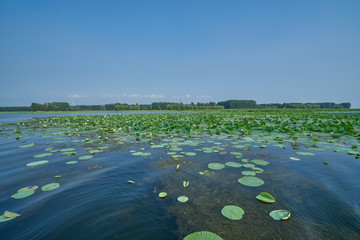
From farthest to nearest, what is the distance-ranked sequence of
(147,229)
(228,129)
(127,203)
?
(228,129), (127,203), (147,229)

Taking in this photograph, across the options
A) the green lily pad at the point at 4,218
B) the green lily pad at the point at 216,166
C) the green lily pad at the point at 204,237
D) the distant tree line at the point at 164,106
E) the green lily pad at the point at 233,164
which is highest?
the distant tree line at the point at 164,106

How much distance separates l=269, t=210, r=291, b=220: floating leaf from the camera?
54.3 inches

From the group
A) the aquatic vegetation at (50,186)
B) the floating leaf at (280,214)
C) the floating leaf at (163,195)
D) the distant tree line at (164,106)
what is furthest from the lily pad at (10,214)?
the distant tree line at (164,106)

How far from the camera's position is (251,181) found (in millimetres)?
2125

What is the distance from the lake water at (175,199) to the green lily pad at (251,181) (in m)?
0.07

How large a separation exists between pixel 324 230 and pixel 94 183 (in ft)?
8.49

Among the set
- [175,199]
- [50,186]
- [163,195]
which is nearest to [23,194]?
[50,186]

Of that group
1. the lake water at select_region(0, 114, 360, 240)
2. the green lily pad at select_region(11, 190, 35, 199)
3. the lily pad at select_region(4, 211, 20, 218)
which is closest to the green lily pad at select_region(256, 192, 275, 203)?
the lake water at select_region(0, 114, 360, 240)

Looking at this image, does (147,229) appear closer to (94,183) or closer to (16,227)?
(16,227)

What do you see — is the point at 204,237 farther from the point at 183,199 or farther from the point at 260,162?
the point at 260,162

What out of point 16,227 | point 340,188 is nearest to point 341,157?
point 340,188

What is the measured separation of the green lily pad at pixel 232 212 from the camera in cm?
144

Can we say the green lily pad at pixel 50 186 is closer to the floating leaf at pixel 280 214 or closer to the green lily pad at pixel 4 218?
the green lily pad at pixel 4 218

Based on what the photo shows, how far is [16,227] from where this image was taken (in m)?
1.34
